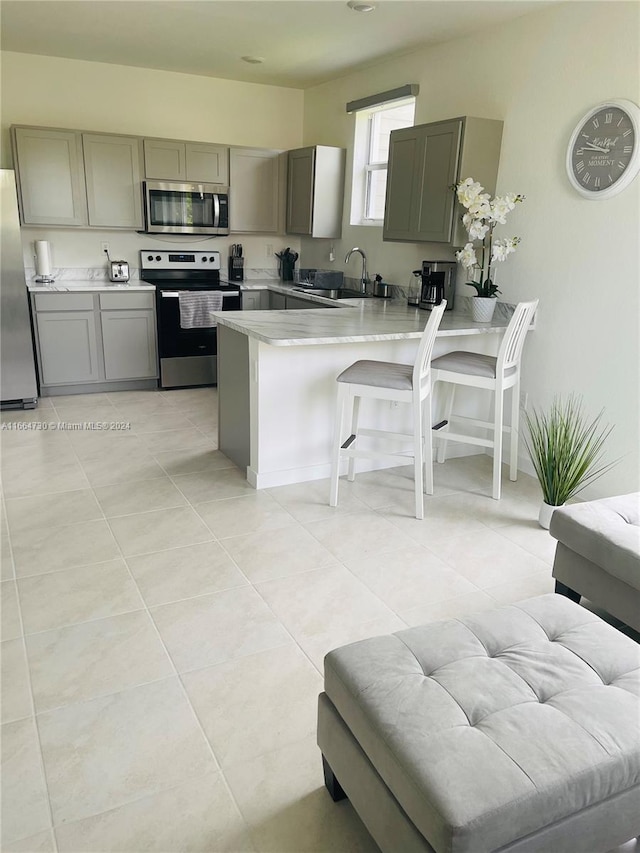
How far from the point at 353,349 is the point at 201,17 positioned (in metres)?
2.29

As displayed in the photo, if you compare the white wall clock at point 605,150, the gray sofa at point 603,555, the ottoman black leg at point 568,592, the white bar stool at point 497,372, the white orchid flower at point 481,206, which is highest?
the white wall clock at point 605,150

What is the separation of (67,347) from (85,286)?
0.53m

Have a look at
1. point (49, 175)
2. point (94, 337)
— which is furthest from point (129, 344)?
point (49, 175)

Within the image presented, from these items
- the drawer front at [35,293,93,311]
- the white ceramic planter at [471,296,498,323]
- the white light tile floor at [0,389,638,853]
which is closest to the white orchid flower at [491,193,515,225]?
the white ceramic planter at [471,296,498,323]

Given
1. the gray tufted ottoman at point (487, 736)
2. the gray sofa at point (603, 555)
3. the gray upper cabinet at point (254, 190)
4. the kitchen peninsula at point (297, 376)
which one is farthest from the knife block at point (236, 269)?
the gray tufted ottoman at point (487, 736)

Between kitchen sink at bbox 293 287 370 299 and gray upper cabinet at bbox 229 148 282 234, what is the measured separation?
893 millimetres

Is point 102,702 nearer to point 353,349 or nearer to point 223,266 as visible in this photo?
point 353,349

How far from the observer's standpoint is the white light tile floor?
163cm

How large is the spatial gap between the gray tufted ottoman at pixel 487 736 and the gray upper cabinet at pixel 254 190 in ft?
16.1

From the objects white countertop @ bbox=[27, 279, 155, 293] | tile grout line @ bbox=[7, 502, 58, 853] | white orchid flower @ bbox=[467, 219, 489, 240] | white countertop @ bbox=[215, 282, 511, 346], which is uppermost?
white orchid flower @ bbox=[467, 219, 489, 240]

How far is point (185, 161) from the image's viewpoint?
547 cm

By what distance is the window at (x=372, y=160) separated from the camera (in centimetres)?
519

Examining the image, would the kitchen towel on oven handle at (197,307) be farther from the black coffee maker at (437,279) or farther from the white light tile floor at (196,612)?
the black coffee maker at (437,279)

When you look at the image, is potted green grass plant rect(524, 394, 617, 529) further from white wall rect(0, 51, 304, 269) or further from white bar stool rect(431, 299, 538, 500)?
white wall rect(0, 51, 304, 269)
